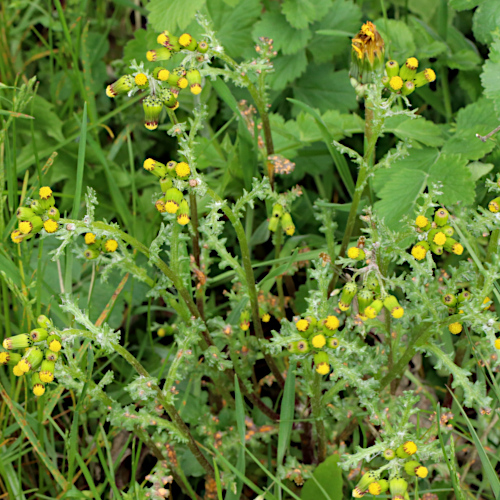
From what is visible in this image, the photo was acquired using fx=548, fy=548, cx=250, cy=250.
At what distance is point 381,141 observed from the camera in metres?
3.43

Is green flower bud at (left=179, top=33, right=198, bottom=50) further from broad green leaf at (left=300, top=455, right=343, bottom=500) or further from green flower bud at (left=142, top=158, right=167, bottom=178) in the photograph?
broad green leaf at (left=300, top=455, right=343, bottom=500)

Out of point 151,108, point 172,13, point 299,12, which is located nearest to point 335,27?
point 299,12

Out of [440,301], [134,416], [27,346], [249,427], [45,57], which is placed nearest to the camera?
[27,346]

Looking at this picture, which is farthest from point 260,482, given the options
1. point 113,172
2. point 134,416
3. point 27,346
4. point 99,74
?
point 99,74

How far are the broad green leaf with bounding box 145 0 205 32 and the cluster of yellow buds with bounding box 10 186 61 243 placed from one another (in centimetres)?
138

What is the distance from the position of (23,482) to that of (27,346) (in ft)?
4.32

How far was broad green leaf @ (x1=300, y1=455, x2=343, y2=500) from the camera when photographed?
218 cm

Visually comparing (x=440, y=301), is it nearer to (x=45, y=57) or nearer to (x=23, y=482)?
(x=23, y=482)

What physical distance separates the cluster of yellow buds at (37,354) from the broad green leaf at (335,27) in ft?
7.85

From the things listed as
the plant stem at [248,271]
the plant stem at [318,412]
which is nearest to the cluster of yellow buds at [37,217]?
the plant stem at [248,271]

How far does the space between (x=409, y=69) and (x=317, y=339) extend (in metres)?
1.00

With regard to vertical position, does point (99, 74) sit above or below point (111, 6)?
below

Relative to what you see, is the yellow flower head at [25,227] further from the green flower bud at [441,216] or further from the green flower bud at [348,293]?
the green flower bud at [441,216]

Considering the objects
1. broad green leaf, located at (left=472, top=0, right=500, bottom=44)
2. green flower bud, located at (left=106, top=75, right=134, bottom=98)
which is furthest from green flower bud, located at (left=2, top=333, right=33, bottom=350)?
broad green leaf, located at (left=472, top=0, right=500, bottom=44)
